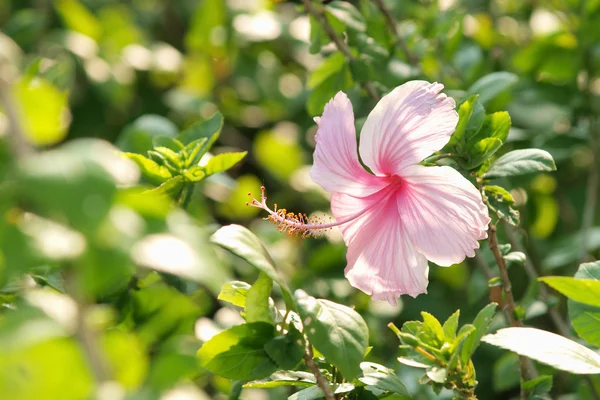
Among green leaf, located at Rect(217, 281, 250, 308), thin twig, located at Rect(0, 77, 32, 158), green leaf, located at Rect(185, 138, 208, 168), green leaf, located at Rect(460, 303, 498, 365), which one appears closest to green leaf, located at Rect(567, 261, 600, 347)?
green leaf, located at Rect(460, 303, 498, 365)

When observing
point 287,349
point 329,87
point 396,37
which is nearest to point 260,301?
point 287,349

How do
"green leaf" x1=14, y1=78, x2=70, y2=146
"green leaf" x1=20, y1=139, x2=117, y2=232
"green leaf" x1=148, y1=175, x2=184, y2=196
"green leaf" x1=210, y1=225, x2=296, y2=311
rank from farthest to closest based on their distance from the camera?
"green leaf" x1=148, y1=175, x2=184, y2=196 → "green leaf" x1=210, y1=225, x2=296, y2=311 → "green leaf" x1=14, y1=78, x2=70, y2=146 → "green leaf" x1=20, y1=139, x2=117, y2=232

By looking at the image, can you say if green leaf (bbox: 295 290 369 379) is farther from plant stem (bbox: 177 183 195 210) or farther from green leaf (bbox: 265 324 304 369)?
plant stem (bbox: 177 183 195 210)

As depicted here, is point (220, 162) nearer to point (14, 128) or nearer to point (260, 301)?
point (260, 301)

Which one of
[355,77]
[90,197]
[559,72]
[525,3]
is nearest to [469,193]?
[355,77]

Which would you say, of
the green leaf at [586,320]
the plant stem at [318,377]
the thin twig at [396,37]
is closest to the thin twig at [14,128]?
the plant stem at [318,377]

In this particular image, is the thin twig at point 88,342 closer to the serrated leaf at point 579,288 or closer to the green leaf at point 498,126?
the serrated leaf at point 579,288
